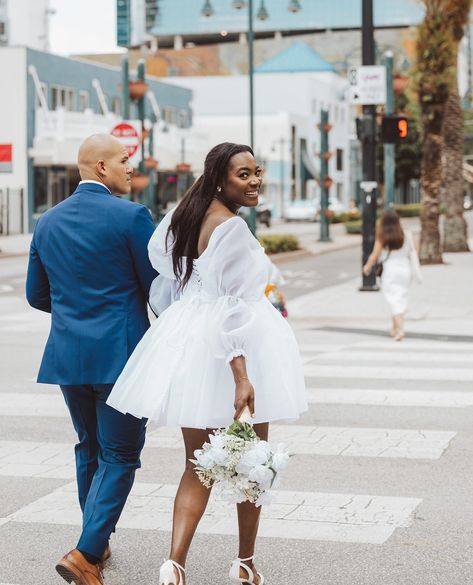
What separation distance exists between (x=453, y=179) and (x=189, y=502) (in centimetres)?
2836

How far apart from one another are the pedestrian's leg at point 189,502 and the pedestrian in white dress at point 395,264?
10.1m

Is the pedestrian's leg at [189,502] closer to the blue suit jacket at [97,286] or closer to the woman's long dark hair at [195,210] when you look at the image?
the blue suit jacket at [97,286]

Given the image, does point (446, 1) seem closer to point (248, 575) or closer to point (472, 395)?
point (472, 395)

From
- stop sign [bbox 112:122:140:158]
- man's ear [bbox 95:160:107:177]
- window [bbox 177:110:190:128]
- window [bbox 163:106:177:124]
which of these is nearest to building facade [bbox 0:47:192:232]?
window [bbox 163:106:177:124]

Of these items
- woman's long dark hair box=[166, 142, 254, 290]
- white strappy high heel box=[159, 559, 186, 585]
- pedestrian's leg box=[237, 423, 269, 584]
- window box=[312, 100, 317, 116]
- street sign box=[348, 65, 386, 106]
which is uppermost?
window box=[312, 100, 317, 116]

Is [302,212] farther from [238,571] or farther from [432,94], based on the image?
[238,571]

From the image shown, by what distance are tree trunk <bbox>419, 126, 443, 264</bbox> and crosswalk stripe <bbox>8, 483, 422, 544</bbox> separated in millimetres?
20676

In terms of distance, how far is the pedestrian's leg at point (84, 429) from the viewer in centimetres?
494

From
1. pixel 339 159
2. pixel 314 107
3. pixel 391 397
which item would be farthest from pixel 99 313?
pixel 339 159

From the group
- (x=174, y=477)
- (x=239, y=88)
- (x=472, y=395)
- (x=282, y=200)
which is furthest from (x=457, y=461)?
(x=239, y=88)

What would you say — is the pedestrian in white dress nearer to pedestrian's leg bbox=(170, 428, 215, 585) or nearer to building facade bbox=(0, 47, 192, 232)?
pedestrian's leg bbox=(170, 428, 215, 585)

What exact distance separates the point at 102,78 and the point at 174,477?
5030 centimetres

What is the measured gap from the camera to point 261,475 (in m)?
4.44

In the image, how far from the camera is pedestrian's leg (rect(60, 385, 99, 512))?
4941 mm
